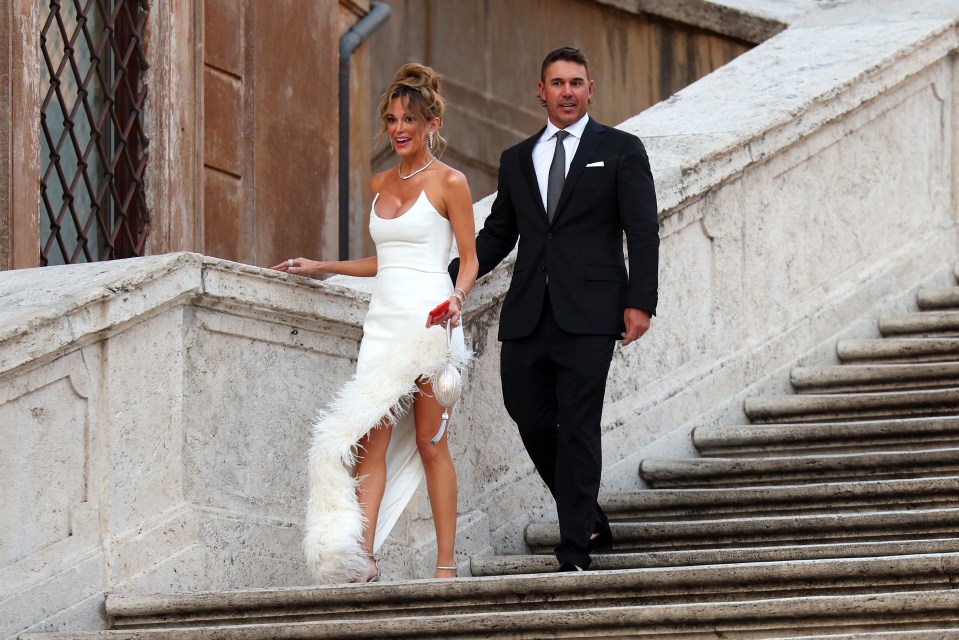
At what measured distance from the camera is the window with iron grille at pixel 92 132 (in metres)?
8.20

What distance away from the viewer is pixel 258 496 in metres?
6.05

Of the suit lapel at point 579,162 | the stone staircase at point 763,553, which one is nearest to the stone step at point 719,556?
the stone staircase at point 763,553

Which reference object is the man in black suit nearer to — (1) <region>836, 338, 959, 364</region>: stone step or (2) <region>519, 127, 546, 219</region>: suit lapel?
(2) <region>519, 127, 546, 219</region>: suit lapel

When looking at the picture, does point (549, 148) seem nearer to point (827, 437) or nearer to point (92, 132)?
point (827, 437)

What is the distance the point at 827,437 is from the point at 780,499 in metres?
0.68

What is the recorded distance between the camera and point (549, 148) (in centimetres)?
625

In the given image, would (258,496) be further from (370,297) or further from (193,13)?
(193,13)

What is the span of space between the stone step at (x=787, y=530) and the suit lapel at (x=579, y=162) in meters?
1.11

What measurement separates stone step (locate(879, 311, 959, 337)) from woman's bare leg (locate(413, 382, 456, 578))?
116 inches

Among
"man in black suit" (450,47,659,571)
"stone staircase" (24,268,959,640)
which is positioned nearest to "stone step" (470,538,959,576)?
"stone staircase" (24,268,959,640)

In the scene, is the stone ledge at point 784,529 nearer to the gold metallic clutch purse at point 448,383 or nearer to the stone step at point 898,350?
the gold metallic clutch purse at point 448,383

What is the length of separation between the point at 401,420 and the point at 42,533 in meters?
1.18

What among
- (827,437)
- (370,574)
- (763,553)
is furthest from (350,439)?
(827,437)

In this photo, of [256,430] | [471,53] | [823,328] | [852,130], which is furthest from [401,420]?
[471,53]
